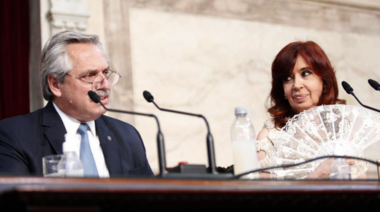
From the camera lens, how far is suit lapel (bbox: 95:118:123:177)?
10.6ft

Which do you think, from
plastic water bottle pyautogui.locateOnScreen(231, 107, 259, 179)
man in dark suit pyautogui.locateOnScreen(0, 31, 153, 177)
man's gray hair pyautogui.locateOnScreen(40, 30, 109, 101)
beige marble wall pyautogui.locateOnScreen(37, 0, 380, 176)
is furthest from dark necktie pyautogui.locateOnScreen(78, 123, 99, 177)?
beige marble wall pyautogui.locateOnScreen(37, 0, 380, 176)

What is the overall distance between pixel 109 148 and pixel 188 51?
2203 mm

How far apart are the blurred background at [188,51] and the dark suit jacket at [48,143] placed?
54.4 inches

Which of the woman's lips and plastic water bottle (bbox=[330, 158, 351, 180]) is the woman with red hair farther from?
plastic water bottle (bbox=[330, 158, 351, 180])

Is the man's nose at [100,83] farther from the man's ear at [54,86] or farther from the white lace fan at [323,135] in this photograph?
the white lace fan at [323,135]

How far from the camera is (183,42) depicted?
5.37 meters

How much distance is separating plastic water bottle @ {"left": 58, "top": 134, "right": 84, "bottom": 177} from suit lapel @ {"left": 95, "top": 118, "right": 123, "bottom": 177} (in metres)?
0.85

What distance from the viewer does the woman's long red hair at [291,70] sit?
3.96 metres

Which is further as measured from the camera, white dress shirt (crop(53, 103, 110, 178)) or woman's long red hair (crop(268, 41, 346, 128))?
→ woman's long red hair (crop(268, 41, 346, 128))
